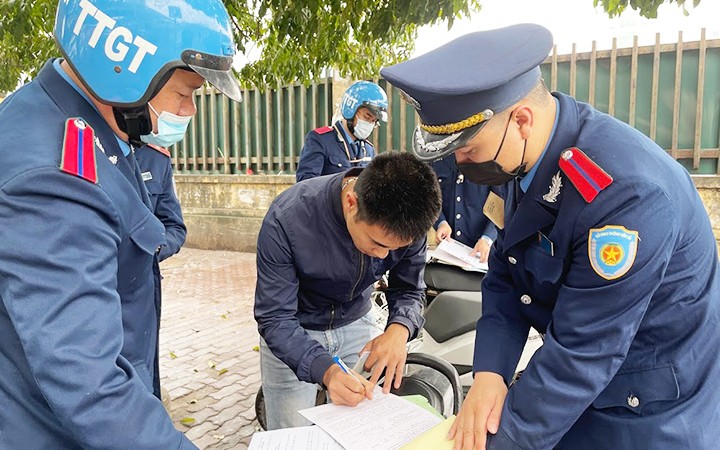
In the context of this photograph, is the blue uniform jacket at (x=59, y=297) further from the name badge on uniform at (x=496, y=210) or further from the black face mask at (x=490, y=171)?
the name badge on uniform at (x=496, y=210)

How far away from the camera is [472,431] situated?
3.96 ft

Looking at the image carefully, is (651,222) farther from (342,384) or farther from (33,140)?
(33,140)

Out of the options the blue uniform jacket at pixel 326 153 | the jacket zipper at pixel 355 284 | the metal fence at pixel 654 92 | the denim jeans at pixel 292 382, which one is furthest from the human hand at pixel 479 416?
the metal fence at pixel 654 92

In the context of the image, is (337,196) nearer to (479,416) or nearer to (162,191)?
(479,416)

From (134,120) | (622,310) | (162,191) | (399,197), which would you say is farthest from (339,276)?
(162,191)

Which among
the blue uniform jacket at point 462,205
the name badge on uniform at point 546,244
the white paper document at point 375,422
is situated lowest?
the white paper document at point 375,422

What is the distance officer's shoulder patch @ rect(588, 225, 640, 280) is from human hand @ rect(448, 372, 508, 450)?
0.43m

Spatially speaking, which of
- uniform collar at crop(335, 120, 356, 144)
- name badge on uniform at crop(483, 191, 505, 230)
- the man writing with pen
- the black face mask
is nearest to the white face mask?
uniform collar at crop(335, 120, 356, 144)

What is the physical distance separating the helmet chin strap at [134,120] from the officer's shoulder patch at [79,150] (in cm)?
15

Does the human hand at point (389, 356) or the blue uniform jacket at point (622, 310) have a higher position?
the blue uniform jacket at point (622, 310)

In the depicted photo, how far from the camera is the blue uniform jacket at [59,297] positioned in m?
0.84

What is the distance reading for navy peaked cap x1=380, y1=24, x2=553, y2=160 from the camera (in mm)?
1069

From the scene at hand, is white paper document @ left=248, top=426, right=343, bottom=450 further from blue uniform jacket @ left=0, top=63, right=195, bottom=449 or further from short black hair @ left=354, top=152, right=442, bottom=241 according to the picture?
short black hair @ left=354, top=152, right=442, bottom=241

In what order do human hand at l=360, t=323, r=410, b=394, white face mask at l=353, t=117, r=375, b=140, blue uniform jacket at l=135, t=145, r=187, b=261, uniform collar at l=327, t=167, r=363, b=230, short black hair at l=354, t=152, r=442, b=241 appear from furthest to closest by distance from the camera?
white face mask at l=353, t=117, r=375, b=140 < blue uniform jacket at l=135, t=145, r=187, b=261 < uniform collar at l=327, t=167, r=363, b=230 < human hand at l=360, t=323, r=410, b=394 < short black hair at l=354, t=152, r=442, b=241
